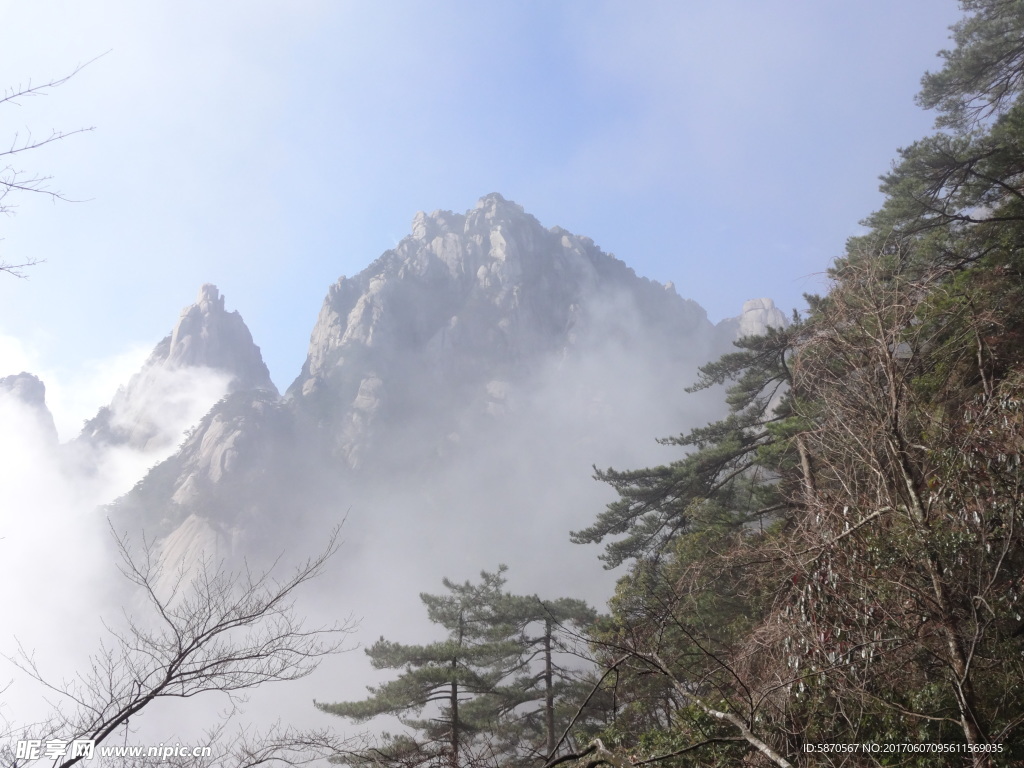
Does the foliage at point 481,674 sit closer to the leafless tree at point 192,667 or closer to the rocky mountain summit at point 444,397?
the leafless tree at point 192,667

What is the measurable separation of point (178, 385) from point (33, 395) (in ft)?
50.9

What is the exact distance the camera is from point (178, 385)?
265 feet

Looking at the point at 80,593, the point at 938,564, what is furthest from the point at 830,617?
the point at 80,593

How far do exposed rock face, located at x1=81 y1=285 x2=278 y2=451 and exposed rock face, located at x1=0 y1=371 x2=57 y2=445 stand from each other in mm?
4558

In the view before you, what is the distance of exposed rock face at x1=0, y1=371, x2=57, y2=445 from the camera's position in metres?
71.5

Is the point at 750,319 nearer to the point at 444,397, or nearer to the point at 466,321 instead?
the point at 466,321

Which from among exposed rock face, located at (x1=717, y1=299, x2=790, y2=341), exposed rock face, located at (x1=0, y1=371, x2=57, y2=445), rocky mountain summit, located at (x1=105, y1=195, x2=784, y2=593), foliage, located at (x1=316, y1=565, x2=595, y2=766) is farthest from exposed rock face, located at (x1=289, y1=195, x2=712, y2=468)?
foliage, located at (x1=316, y1=565, x2=595, y2=766)

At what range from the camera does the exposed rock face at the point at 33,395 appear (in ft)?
235

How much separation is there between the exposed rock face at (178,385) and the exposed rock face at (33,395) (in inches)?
179

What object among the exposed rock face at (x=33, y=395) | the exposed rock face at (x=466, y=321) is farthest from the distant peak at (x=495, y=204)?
the exposed rock face at (x=33, y=395)

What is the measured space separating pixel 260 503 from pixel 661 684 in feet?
209

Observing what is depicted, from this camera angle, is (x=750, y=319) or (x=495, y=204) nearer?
(x=750, y=319)

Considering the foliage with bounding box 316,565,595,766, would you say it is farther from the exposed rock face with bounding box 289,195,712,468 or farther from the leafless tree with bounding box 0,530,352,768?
the exposed rock face with bounding box 289,195,712,468

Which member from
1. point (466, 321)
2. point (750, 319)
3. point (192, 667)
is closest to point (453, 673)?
point (192, 667)
